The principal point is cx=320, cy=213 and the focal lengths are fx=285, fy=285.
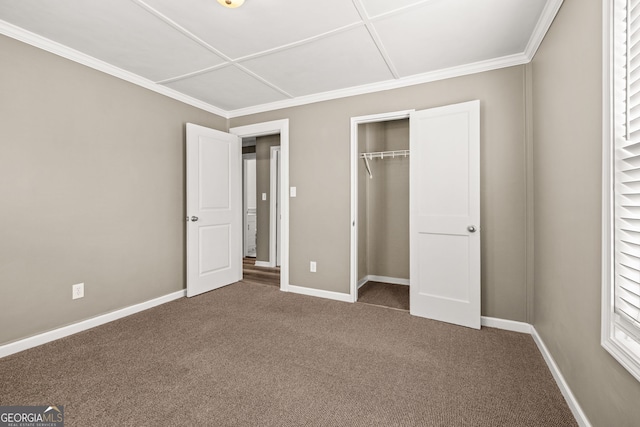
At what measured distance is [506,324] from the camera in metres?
2.58

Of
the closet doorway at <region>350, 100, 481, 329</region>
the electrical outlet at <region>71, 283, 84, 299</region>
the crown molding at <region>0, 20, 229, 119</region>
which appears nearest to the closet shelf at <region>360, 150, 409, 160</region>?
the closet doorway at <region>350, 100, 481, 329</region>

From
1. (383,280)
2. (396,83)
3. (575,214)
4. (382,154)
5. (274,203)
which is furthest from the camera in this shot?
(274,203)

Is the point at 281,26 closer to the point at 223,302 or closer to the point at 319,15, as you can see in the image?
the point at 319,15

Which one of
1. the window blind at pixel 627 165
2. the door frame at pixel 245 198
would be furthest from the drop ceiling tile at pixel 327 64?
the door frame at pixel 245 198

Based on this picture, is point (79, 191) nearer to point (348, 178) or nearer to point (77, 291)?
point (77, 291)

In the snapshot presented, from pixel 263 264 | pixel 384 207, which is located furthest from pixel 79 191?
pixel 384 207

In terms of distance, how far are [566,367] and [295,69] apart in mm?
3054

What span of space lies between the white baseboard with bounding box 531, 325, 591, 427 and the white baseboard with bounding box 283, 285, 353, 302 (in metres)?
1.76

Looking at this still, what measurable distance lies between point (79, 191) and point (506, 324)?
158 inches

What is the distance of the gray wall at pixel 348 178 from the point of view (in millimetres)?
2549

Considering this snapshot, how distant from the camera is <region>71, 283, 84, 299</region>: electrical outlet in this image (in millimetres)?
2512

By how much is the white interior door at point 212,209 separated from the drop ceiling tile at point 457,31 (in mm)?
2369

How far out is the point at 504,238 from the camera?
8.50ft

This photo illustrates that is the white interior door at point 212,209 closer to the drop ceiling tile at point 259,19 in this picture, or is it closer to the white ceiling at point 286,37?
the white ceiling at point 286,37
